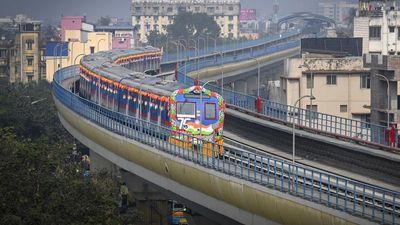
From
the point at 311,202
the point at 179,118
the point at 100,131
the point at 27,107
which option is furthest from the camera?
the point at 27,107

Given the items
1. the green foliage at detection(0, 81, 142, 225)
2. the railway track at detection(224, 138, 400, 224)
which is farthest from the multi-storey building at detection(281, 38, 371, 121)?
the railway track at detection(224, 138, 400, 224)

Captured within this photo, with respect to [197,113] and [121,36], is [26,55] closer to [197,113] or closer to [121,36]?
[121,36]

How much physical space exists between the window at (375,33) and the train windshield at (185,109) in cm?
3296

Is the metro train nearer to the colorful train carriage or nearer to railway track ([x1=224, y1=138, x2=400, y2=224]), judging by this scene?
the colorful train carriage

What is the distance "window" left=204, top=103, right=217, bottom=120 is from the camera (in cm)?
4738

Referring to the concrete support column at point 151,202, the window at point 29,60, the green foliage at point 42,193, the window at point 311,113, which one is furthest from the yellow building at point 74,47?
the green foliage at point 42,193

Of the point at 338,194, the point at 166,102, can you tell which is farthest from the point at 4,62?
the point at 338,194

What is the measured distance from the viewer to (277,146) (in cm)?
Answer: 5422

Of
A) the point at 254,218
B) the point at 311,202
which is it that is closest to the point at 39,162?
the point at 254,218

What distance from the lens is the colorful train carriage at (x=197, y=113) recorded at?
47219 millimetres

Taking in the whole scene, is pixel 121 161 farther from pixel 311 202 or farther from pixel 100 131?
pixel 311 202

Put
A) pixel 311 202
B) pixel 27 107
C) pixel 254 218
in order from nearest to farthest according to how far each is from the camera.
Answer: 1. pixel 311 202
2. pixel 254 218
3. pixel 27 107

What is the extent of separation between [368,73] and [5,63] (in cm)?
6916

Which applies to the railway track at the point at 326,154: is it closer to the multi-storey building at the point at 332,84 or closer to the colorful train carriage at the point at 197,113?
the colorful train carriage at the point at 197,113
